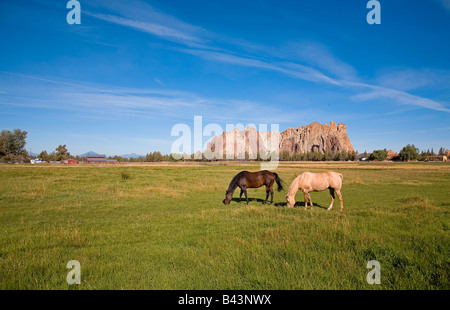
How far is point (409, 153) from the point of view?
5659 inches

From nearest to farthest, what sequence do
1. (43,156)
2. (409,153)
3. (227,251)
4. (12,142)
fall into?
(227,251), (12,142), (43,156), (409,153)

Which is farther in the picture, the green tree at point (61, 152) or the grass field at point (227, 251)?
the green tree at point (61, 152)

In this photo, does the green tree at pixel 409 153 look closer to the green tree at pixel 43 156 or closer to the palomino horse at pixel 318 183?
the palomino horse at pixel 318 183

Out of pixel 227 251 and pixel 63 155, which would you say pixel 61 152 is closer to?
pixel 63 155

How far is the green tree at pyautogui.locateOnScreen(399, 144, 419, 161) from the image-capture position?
143800 mm

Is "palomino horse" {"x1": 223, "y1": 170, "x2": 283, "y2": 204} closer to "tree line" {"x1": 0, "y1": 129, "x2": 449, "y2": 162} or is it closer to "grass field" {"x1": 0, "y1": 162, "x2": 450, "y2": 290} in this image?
"grass field" {"x1": 0, "y1": 162, "x2": 450, "y2": 290}

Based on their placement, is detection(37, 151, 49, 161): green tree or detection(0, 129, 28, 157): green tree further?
detection(37, 151, 49, 161): green tree

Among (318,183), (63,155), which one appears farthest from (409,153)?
(63,155)

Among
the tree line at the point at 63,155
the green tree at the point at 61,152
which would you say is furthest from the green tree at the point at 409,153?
the green tree at the point at 61,152

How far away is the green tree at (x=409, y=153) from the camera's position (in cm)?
14380

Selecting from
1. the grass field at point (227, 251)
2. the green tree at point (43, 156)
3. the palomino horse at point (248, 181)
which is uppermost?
the green tree at point (43, 156)

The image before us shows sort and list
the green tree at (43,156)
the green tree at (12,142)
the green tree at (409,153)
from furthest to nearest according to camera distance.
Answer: the green tree at (409,153)
the green tree at (43,156)
the green tree at (12,142)

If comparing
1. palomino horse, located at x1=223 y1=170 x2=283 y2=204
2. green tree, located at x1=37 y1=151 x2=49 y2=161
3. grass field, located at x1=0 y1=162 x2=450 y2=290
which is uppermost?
green tree, located at x1=37 y1=151 x2=49 y2=161

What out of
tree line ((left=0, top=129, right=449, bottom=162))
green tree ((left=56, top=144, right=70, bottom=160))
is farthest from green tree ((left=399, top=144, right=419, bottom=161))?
green tree ((left=56, top=144, right=70, bottom=160))
